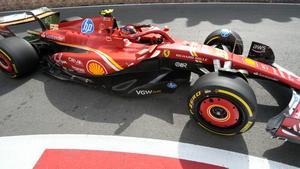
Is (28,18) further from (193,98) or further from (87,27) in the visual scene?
(193,98)

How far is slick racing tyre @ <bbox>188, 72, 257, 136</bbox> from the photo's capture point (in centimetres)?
318

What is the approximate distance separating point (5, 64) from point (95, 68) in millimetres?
1876

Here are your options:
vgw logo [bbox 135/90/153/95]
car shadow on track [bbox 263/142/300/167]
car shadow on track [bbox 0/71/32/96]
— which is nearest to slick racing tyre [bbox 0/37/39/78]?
car shadow on track [bbox 0/71/32/96]

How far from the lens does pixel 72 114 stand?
4.20 metres

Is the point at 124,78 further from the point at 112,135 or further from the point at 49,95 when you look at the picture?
the point at 49,95

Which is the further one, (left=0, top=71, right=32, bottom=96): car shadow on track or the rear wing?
the rear wing

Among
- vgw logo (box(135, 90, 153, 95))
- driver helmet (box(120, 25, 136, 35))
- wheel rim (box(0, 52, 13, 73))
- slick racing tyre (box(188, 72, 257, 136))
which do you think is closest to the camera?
slick racing tyre (box(188, 72, 257, 136))

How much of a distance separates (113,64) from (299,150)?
111 inches

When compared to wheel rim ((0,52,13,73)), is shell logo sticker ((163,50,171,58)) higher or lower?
higher

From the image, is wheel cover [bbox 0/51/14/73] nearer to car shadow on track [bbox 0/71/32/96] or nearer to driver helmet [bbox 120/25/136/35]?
car shadow on track [bbox 0/71/32/96]

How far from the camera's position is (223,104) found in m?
3.33

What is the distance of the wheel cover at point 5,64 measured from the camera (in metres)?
4.88

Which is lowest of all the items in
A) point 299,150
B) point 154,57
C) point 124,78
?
point 299,150

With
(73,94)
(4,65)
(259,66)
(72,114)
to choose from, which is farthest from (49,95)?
(259,66)
